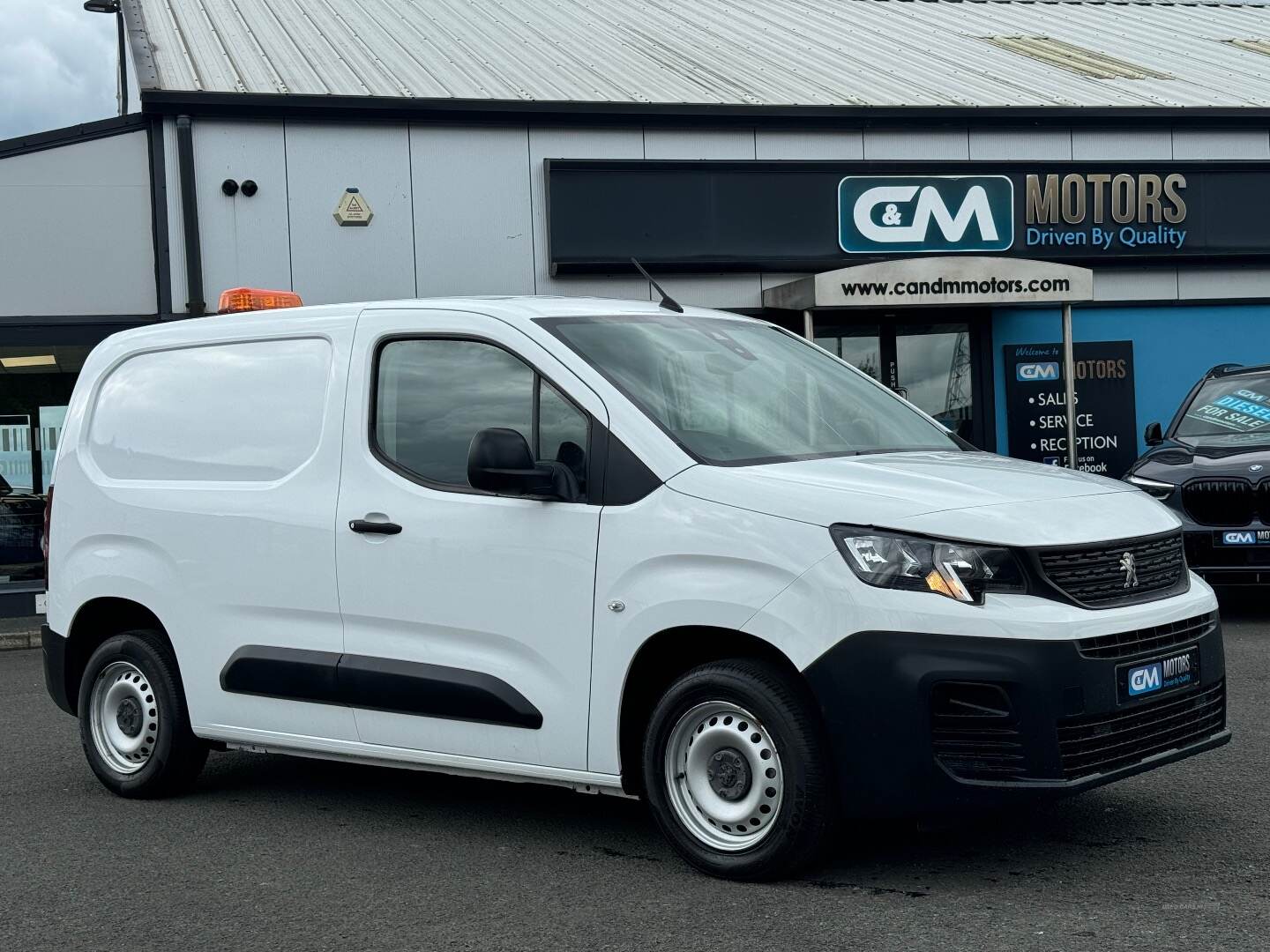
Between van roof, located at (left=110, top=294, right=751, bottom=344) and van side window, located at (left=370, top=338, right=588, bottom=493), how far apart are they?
14cm

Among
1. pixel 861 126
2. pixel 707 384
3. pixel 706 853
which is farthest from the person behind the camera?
pixel 861 126

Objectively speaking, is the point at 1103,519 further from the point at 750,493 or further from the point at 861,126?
the point at 861,126

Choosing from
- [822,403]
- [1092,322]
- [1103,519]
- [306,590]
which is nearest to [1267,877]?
[1103,519]

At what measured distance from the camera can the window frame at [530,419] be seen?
5.09 meters

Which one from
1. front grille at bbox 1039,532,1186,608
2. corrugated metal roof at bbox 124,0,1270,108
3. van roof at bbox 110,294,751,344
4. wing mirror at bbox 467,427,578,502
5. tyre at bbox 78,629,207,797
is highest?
corrugated metal roof at bbox 124,0,1270,108

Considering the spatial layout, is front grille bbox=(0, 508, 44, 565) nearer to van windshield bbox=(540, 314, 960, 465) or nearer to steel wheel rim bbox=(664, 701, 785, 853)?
van windshield bbox=(540, 314, 960, 465)

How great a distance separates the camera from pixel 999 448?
1877 cm

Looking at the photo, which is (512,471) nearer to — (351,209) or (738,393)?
(738,393)

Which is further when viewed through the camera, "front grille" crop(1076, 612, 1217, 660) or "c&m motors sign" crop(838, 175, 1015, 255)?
"c&m motors sign" crop(838, 175, 1015, 255)

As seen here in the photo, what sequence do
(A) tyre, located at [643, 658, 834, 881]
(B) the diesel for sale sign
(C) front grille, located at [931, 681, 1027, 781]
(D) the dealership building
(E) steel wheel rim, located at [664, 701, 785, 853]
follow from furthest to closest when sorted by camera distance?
1. (B) the diesel for sale sign
2. (D) the dealership building
3. (E) steel wheel rim, located at [664, 701, 785, 853]
4. (A) tyre, located at [643, 658, 834, 881]
5. (C) front grille, located at [931, 681, 1027, 781]

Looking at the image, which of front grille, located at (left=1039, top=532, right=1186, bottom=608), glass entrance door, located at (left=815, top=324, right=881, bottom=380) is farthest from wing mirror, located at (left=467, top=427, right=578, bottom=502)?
glass entrance door, located at (left=815, top=324, right=881, bottom=380)

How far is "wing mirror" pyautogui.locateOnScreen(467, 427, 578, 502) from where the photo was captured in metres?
4.96

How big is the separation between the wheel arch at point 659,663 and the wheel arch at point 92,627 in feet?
8.07

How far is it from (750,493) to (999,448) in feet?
47.9
